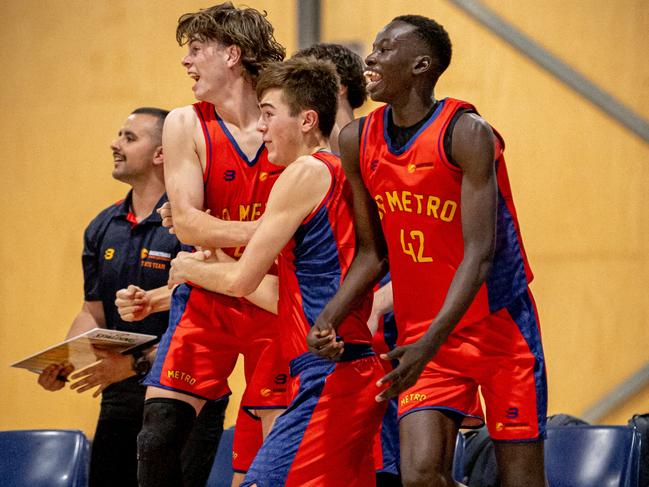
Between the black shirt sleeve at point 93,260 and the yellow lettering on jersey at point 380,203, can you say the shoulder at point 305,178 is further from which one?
the black shirt sleeve at point 93,260

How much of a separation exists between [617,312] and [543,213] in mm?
703

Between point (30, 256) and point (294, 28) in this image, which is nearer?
point (294, 28)

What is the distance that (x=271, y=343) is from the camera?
167 inches

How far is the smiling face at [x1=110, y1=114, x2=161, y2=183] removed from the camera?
223 inches

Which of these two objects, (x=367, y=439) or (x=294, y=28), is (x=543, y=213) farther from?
(x=367, y=439)

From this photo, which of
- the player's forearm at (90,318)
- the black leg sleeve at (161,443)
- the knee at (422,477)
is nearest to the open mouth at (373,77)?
the knee at (422,477)

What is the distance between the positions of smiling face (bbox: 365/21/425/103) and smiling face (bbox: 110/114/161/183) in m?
2.23

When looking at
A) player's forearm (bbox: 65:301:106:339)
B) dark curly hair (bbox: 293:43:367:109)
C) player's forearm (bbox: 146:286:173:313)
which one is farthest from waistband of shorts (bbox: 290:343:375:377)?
player's forearm (bbox: 65:301:106:339)

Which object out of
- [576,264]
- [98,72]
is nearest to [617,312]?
[576,264]

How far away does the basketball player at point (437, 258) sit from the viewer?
11.6ft

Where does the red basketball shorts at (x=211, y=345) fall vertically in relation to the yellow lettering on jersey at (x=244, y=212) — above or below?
below

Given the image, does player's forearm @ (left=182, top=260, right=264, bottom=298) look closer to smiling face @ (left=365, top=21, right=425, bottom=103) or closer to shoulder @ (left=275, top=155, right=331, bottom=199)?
shoulder @ (left=275, top=155, right=331, bottom=199)

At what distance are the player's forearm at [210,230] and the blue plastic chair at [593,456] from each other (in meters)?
1.67

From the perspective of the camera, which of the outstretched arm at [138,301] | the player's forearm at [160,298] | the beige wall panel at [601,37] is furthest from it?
the beige wall panel at [601,37]
